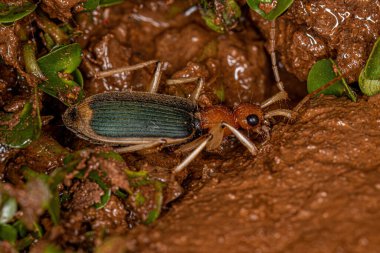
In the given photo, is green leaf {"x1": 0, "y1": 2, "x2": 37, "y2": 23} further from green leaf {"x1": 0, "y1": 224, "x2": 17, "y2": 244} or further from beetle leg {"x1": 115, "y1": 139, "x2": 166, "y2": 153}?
green leaf {"x1": 0, "y1": 224, "x2": 17, "y2": 244}

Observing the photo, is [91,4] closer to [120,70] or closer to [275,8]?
[120,70]

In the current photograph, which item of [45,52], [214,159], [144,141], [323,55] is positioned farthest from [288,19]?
[45,52]

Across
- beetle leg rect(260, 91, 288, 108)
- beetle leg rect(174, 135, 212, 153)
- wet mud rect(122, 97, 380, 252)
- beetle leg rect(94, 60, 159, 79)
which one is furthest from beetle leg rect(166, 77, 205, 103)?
wet mud rect(122, 97, 380, 252)

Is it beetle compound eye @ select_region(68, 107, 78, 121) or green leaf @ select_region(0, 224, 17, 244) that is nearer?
green leaf @ select_region(0, 224, 17, 244)

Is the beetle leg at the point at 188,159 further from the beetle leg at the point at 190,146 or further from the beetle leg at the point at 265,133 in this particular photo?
the beetle leg at the point at 265,133

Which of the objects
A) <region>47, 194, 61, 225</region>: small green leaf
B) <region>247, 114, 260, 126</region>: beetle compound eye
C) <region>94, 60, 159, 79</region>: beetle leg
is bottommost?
<region>47, 194, 61, 225</region>: small green leaf

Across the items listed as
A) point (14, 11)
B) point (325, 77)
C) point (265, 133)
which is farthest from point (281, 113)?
point (14, 11)

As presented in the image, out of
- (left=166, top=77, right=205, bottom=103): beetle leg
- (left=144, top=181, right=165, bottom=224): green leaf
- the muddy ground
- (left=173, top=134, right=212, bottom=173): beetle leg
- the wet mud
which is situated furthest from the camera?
(left=166, top=77, right=205, bottom=103): beetle leg

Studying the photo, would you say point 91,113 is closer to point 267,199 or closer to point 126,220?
point 126,220
